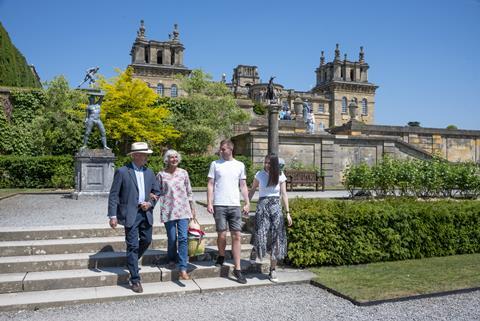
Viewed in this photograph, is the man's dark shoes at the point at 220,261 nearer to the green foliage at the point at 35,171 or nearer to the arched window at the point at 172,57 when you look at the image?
the green foliage at the point at 35,171

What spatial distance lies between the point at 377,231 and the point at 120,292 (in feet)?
14.9

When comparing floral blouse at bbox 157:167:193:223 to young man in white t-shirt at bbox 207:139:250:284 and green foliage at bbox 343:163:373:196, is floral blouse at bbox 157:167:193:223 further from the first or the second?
green foliage at bbox 343:163:373:196

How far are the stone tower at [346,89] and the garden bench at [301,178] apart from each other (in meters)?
49.5

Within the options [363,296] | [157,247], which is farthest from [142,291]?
[363,296]

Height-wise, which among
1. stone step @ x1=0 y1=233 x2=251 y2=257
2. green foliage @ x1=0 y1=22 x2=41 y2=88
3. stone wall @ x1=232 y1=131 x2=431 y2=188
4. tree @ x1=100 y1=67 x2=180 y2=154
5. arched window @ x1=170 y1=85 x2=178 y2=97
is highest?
arched window @ x1=170 y1=85 x2=178 y2=97

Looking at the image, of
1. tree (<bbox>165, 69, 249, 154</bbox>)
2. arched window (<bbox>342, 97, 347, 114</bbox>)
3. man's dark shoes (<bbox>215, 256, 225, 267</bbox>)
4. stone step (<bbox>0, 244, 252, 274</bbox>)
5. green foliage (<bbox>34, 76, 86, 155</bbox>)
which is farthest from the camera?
arched window (<bbox>342, 97, 347, 114</bbox>)

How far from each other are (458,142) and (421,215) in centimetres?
2231

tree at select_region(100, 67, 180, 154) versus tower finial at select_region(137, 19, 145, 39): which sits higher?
tower finial at select_region(137, 19, 145, 39)

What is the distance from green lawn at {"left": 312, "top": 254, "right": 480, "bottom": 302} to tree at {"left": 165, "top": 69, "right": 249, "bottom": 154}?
1805cm

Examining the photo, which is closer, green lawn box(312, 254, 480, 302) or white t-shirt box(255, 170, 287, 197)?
green lawn box(312, 254, 480, 302)

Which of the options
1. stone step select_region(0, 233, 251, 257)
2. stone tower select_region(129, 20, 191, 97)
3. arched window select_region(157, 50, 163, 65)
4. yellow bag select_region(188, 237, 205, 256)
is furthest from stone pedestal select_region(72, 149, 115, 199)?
arched window select_region(157, 50, 163, 65)

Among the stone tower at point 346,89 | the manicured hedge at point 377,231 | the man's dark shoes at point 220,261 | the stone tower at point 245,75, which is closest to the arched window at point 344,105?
the stone tower at point 346,89

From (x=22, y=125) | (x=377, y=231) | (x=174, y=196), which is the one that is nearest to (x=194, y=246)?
(x=174, y=196)

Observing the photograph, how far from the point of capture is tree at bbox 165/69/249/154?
78.9 ft
